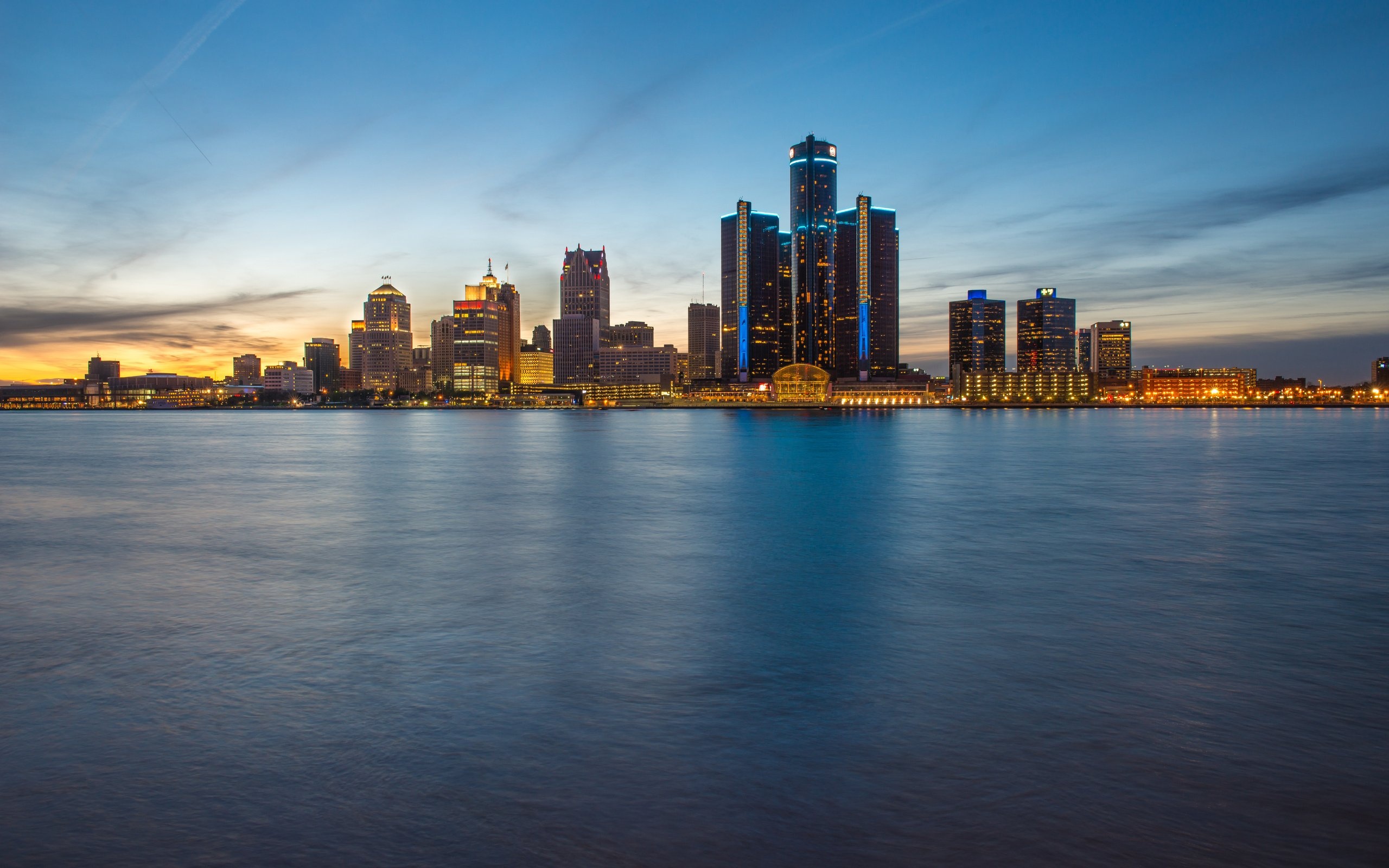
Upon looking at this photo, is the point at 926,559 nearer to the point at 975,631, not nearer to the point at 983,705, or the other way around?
the point at 975,631

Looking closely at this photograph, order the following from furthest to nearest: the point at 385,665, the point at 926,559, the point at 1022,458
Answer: the point at 1022,458 < the point at 926,559 < the point at 385,665

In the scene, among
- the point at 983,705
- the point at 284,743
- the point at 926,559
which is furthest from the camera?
the point at 926,559

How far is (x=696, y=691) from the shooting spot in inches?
466

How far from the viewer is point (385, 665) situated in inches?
510

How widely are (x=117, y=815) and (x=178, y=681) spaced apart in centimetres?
471

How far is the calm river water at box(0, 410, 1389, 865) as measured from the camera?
766 cm

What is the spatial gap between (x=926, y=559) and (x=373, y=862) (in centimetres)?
1923

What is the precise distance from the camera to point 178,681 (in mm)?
12164

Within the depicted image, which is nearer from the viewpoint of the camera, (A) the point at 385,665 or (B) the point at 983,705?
(B) the point at 983,705

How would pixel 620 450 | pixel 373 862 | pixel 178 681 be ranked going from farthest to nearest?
1. pixel 620 450
2. pixel 178 681
3. pixel 373 862

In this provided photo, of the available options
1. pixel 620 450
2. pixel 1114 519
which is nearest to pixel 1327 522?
pixel 1114 519

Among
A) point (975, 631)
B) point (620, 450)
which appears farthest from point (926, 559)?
point (620, 450)

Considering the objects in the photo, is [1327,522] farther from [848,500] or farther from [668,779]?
[668,779]

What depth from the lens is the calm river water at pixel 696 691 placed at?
302 inches
